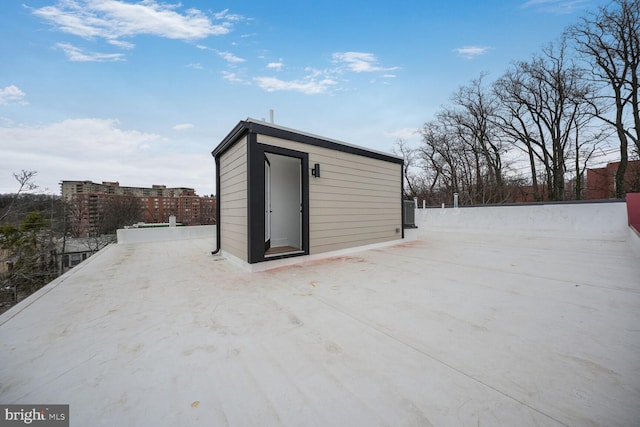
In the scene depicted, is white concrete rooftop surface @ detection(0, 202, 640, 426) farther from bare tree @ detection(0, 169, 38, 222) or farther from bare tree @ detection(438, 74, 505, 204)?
bare tree @ detection(438, 74, 505, 204)

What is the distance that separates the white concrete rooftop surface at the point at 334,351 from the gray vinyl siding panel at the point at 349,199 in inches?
69.6

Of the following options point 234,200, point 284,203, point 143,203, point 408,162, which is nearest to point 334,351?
point 234,200

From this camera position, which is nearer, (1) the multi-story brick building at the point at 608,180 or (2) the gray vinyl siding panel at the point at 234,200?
(2) the gray vinyl siding panel at the point at 234,200

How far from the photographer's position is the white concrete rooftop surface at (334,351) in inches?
43.9

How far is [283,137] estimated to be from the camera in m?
4.13

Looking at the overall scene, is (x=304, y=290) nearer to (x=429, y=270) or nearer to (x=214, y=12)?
(x=429, y=270)

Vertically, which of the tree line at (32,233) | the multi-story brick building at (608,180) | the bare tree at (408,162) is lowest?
the tree line at (32,233)

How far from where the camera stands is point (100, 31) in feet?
16.0

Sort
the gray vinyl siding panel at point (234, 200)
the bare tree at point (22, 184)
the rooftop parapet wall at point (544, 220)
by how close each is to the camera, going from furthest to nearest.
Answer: the bare tree at point (22, 184) < the rooftop parapet wall at point (544, 220) < the gray vinyl siding panel at point (234, 200)

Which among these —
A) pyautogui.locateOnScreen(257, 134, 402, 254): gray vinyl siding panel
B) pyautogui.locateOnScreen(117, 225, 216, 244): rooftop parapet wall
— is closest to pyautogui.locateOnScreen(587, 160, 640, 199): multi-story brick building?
pyautogui.locateOnScreen(257, 134, 402, 254): gray vinyl siding panel

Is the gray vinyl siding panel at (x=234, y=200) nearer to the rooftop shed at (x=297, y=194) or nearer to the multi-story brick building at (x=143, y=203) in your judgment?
the rooftop shed at (x=297, y=194)

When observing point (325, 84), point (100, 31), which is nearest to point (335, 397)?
point (100, 31)

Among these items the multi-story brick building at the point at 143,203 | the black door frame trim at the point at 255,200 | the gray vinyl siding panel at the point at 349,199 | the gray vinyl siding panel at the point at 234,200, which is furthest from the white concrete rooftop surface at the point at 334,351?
the multi-story brick building at the point at 143,203

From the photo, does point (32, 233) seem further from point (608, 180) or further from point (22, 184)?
point (608, 180)
